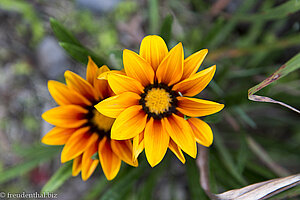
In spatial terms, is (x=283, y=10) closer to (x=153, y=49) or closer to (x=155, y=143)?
(x=153, y=49)

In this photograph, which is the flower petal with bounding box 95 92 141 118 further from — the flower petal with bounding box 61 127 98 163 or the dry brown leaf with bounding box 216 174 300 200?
the dry brown leaf with bounding box 216 174 300 200

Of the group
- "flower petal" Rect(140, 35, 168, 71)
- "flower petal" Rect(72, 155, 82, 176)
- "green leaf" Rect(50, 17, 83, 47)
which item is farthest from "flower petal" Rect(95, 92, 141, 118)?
"green leaf" Rect(50, 17, 83, 47)

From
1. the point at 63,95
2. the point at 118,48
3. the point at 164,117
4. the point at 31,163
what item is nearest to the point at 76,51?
the point at 63,95

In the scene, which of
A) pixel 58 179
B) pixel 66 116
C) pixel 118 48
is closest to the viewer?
pixel 66 116

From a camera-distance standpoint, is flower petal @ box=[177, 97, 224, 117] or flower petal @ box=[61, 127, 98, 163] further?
flower petal @ box=[61, 127, 98, 163]

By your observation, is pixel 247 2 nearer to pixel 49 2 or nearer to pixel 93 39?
pixel 93 39
